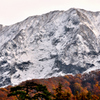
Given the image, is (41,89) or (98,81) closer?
(41,89)

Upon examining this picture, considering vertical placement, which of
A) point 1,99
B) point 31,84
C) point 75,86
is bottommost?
point 75,86

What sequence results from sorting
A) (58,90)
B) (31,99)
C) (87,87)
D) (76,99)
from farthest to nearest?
(87,87), (76,99), (58,90), (31,99)

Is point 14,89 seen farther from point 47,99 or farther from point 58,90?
point 58,90

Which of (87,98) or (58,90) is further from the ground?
(58,90)

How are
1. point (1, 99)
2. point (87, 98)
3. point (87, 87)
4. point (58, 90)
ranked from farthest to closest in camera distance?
point (87, 87), point (1, 99), point (87, 98), point (58, 90)

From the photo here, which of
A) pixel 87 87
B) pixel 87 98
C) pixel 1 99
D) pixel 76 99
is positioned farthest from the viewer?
pixel 87 87

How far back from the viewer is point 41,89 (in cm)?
2344

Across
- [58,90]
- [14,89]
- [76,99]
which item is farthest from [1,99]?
[14,89]

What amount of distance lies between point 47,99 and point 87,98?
1858 centimetres

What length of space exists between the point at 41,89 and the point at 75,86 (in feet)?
588

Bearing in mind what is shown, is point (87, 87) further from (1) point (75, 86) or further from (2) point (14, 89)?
(2) point (14, 89)

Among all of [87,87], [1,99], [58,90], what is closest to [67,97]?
[58,90]

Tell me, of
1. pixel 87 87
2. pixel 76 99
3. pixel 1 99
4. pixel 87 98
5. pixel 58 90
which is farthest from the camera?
pixel 87 87

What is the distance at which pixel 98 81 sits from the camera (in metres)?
200
